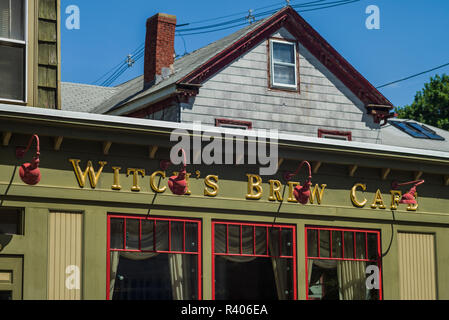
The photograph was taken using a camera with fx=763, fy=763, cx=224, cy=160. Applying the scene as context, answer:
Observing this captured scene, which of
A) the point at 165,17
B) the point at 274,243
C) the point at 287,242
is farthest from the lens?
the point at 165,17

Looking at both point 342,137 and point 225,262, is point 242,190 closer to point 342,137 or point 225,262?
point 225,262

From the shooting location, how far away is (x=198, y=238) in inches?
615

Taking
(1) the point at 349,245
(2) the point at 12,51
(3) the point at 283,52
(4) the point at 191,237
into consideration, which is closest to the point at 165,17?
(3) the point at 283,52

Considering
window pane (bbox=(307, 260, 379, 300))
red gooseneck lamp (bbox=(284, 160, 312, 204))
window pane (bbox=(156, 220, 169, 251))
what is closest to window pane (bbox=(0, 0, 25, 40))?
window pane (bbox=(156, 220, 169, 251))

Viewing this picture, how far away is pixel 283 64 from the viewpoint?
78.0ft

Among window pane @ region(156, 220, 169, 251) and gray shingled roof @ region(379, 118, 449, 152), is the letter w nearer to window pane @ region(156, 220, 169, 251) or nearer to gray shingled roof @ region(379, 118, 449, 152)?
window pane @ region(156, 220, 169, 251)

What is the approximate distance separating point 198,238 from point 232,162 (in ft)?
5.85

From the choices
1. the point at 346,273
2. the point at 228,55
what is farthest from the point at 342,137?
the point at 346,273

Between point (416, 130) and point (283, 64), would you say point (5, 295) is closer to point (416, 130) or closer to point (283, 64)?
point (283, 64)

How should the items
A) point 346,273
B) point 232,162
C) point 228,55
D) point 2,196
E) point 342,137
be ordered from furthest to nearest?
1. point 342,137
2. point 228,55
3. point 346,273
4. point 232,162
5. point 2,196

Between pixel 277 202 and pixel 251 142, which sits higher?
pixel 251 142

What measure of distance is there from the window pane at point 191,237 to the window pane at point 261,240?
Result: 4.83ft

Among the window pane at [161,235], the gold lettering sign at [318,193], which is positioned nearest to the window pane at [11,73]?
the window pane at [161,235]

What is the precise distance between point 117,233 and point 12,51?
412 cm
